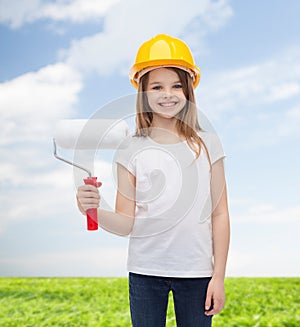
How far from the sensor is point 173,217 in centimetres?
155

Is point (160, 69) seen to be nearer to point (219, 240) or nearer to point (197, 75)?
point (197, 75)

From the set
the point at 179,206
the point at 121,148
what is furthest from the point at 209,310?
the point at 121,148

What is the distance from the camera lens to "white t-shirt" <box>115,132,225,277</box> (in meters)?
1.54

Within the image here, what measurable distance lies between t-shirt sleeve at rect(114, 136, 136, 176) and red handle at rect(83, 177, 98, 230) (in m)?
0.16

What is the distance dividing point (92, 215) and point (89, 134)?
0.27 metres

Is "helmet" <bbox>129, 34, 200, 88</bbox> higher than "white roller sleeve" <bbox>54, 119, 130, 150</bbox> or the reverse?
higher

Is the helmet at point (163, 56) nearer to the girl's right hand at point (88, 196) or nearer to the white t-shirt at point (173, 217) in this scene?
the white t-shirt at point (173, 217)

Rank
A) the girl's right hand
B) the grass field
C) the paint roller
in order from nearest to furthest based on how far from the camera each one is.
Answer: the girl's right hand < the paint roller < the grass field

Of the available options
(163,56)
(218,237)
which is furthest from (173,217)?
(163,56)

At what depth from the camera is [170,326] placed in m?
3.27

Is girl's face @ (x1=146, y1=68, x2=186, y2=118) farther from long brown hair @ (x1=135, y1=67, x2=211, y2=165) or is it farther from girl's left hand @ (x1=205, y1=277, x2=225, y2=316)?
girl's left hand @ (x1=205, y1=277, x2=225, y2=316)

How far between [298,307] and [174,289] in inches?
94.1

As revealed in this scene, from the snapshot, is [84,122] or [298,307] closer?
[84,122]

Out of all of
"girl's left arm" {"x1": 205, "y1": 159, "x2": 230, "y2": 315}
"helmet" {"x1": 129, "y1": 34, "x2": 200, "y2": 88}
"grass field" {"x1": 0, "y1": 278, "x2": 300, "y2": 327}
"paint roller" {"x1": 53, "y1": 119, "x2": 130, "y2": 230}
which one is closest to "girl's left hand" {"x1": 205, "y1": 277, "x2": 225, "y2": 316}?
"girl's left arm" {"x1": 205, "y1": 159, "x2": 230, "y2": 315}
